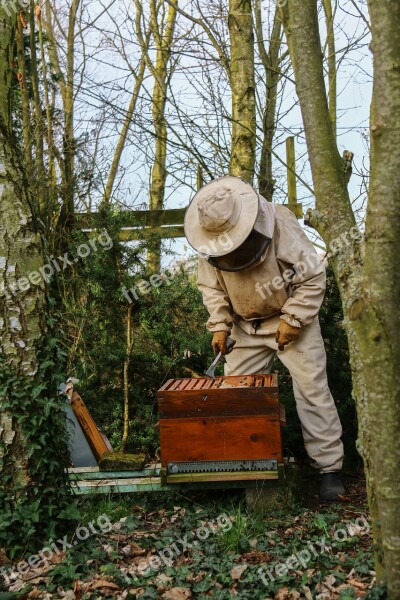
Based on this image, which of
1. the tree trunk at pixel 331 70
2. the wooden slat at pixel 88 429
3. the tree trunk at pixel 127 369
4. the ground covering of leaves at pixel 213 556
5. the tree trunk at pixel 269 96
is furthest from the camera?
the tree trunk at pixel 331 70

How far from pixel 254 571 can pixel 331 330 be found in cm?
283

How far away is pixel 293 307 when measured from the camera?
5008mm

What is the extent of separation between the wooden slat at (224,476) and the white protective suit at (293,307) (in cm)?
64

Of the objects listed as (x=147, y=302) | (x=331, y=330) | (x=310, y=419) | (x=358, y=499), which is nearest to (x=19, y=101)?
(x=147, y=302)

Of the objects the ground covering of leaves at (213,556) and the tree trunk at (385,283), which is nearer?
the tree trunk at (385,283)

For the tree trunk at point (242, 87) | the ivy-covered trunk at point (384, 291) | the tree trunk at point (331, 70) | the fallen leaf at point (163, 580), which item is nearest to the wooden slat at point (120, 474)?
the fallen leaf at point (163, 580)

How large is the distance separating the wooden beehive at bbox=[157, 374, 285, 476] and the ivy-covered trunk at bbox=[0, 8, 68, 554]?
890mm

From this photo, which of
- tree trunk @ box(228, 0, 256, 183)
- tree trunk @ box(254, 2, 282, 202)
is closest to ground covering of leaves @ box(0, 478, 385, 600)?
tree trunk @ box(228, 0, 256, 183)

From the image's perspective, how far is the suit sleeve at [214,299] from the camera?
17.5 feet

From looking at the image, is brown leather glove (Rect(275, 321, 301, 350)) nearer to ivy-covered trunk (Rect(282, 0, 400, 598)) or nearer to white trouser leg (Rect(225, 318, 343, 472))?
white trouser leg (Rect(225, 318, 343, 472))

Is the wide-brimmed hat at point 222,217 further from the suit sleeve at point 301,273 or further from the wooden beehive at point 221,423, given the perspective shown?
the wooden beehive at point 221,423

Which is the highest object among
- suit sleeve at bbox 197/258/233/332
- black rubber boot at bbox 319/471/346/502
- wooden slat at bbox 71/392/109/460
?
suit sleeve at bbox 197/258/233/332

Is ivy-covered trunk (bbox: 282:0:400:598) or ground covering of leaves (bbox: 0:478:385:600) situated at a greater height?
ivy-covered trunk (bbox: 282:0:400:598)

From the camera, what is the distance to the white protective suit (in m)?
5.05
